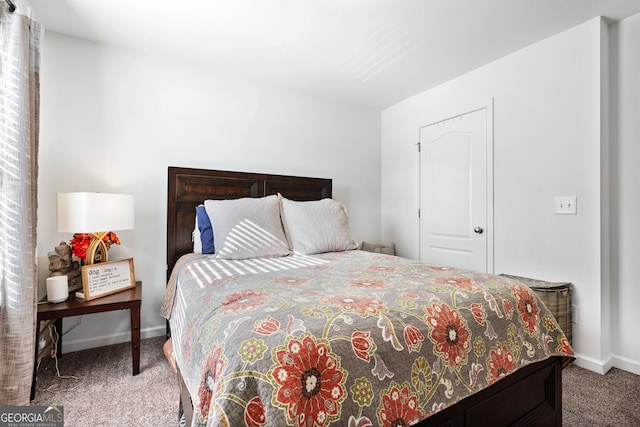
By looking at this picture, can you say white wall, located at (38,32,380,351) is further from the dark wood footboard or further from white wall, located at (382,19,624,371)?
white wall, located at (382,19,624,371)

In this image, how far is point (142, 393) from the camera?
5.69 ft

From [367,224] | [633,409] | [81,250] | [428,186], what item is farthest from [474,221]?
[81,250]

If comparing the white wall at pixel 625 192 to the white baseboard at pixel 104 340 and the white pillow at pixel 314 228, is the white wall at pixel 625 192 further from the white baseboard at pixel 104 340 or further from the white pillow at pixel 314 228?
the white baseboard at pixel 104 340

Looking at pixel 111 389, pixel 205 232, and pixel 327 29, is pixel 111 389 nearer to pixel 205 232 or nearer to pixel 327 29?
pixel 205 232

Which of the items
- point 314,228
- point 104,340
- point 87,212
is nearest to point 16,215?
point 87,212

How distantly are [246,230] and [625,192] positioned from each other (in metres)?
2.67

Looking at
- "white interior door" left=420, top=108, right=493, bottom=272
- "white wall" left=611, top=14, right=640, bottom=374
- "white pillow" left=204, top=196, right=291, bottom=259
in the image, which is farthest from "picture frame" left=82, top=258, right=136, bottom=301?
"white wall" left=611, top=14, right=640, bottom=374

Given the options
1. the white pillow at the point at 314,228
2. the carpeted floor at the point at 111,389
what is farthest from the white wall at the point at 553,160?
the carpeted floor at the point at 111,389

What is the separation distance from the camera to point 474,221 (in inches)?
113

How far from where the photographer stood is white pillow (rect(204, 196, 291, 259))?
214 cm

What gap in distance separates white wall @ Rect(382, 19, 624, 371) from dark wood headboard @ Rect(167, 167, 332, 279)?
199cm

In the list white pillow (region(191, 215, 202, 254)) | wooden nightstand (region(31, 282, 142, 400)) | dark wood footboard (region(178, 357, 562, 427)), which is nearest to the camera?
dark wood footboard (region(178, 357, 562, 427))

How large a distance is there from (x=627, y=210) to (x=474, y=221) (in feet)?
3.39

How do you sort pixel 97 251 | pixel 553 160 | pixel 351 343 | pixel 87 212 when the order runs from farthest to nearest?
pixel 553 160, pixel 97 251, pixel 87 212, pixel 351 343
